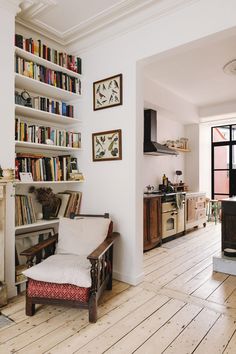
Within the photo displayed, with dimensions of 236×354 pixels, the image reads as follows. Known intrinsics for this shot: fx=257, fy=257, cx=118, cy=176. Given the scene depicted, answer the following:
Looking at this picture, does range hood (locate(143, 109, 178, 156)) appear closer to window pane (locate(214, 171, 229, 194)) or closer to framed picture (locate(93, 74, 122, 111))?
framed picture (locate(93, 74, 122, 111))

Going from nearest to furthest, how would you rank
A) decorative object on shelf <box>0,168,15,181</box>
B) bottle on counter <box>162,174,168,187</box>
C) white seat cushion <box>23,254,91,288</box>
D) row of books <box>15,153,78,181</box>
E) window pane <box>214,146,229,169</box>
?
1. white seat cushion <box>23,254,91,288</box>
2. decorative object on shelf <box>0,168,15,181</box>
3. row of books <box>15,153,78,181</box>
4. bottle on counter <box>162,174,168,187</box>
5. window pane <box>214,146,229,169</box>

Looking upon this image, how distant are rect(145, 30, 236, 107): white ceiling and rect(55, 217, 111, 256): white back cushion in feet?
6.30

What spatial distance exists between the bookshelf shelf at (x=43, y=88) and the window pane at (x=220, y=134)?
4.93 meters

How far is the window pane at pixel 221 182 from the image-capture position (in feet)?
22.7

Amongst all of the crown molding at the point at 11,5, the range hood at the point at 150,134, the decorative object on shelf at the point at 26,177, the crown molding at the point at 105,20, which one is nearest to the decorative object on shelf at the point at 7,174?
the decorative object on shelf at the point at 26,177

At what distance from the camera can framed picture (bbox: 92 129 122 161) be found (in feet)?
9.85

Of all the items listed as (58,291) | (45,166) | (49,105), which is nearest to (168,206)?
(45,166)

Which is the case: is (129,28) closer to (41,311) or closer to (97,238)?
(97,238)

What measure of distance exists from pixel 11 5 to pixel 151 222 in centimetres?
337

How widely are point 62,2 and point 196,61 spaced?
2112 mm

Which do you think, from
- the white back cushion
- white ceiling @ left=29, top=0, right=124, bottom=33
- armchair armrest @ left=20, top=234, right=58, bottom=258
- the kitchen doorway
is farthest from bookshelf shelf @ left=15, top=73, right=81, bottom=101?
the kitchen doorway

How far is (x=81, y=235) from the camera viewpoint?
2.65 metres

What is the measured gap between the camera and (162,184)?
539cm

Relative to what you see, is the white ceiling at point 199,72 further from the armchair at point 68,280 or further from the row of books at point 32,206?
the armchair at point 68,280
